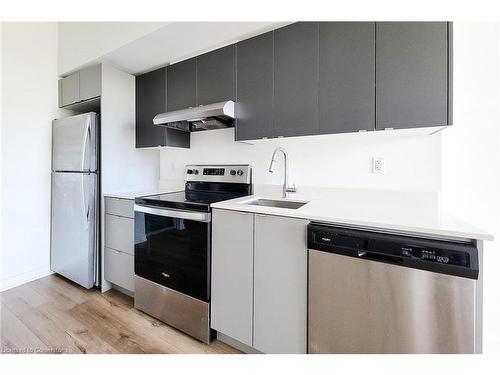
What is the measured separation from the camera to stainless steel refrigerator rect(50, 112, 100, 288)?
1960 millimetres

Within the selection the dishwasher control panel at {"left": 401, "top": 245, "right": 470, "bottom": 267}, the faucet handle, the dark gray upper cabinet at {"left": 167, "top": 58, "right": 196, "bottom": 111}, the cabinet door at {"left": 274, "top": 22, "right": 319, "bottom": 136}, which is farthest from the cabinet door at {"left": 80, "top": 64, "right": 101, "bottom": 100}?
the dishwasher control panel at {"left": 401, "top": 245, "right": 470, "bottom": 267}

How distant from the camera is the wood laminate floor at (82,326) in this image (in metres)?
1.39

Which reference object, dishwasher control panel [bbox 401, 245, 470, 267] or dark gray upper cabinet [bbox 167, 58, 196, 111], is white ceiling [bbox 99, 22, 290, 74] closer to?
dark gray upper cabinet [bbox 167, 58, 196, 111]

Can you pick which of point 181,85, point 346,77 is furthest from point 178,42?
point 346,77

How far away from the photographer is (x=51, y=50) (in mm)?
2242

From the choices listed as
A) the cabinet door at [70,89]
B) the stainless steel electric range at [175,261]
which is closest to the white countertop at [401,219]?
the stainless steel electric range at [175,261]

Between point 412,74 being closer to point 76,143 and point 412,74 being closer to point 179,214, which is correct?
point 179,214

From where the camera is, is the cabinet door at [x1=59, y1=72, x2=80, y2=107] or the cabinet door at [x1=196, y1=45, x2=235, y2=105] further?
the cabinet door at [x1=59, y1=72, x2=80, y2=107]

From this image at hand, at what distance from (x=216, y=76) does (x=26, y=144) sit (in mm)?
1947

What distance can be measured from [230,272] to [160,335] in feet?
2.34

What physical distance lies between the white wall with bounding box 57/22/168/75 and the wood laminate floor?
2082 mm

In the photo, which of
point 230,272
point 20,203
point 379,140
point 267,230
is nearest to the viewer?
point 267,230
